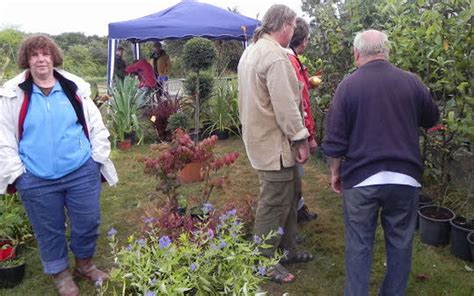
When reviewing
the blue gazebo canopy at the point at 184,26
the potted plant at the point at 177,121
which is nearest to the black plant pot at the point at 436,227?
the potted plant at the point at 177,121

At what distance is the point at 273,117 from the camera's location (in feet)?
9.03

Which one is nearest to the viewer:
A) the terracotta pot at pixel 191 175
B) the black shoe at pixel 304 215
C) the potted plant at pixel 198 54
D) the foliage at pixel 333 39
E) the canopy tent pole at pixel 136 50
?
the black shoe at pixel 304 215

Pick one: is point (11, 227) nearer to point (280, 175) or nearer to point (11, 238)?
point (11, 238)

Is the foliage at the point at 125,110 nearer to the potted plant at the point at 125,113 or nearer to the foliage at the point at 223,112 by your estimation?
the potted plant at the point at 125,113

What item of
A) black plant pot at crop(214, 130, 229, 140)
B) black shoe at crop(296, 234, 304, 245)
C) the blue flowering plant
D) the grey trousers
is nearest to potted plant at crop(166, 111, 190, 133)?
black plant pot at crop(214, 130, 229, 140)

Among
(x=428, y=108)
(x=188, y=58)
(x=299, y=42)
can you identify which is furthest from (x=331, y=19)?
(x=428, y=108)

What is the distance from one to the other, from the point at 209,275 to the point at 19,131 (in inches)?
62.1

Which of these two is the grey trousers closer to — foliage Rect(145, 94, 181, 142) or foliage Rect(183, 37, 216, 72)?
foliage Rect(183, 37, 216, 72)

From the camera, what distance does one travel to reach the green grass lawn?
3004 mm

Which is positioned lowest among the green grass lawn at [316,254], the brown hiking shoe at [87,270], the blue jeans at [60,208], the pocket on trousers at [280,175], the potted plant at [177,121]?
the green grass lawn at [316,254]

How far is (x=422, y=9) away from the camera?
3654mm

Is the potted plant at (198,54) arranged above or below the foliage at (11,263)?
above

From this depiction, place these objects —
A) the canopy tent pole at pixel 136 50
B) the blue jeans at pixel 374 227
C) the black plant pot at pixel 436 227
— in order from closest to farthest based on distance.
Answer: the blue jeans at pixel 374 227
the black plant pot at pixel 436 227
the canopy tent pole at pixel 136 50

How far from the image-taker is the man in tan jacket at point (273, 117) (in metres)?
2.63
